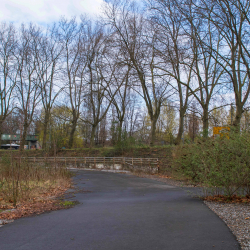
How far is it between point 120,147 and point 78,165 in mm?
5714

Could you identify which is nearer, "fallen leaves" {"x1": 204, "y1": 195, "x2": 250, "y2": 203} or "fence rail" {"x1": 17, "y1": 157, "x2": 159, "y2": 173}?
"fallen leaves" {"x1": 204, "y1": 195, "x2": 250, "y2": 203}

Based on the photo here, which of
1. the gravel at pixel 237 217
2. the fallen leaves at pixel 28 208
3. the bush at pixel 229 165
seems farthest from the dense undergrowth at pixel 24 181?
the bush at pixel 229 165

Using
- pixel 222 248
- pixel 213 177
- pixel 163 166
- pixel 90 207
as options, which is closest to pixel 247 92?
pixel 163 166

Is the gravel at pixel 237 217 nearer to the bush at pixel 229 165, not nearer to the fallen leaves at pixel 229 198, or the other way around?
the fallen leaves at pixel 229 198

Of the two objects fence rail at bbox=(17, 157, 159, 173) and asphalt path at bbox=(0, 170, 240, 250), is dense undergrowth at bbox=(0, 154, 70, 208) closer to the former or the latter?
asphalt path at bbox=(0, 170, 240, 250)

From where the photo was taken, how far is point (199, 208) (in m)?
7.70

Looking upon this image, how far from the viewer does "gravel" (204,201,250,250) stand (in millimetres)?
4838

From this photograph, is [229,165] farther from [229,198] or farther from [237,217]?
[237,217]

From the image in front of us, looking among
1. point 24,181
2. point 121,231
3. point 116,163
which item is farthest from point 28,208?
point 116,163

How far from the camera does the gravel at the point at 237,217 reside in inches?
190

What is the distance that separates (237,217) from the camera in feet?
20.5

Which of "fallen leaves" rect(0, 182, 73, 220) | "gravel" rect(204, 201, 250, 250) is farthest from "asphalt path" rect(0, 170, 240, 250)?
"fallen leaves" rect(0, 182, 73, 220)

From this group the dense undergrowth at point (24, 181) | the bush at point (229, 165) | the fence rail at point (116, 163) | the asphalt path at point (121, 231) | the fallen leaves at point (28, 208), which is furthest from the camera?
the fence rail at point (116, 163)

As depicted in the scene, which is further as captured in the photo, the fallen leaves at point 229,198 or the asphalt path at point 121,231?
the fallen leaves at point 229,198
